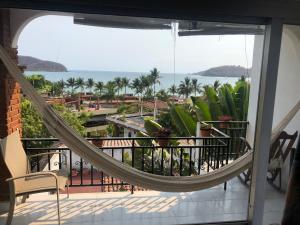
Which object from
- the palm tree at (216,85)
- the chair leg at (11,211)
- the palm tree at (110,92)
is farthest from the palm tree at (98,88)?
the chair leg at (11,211)

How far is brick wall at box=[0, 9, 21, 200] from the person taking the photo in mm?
2852

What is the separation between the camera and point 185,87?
9500mm

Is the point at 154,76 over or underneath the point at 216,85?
over

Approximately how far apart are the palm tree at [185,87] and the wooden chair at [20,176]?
673 centimetres

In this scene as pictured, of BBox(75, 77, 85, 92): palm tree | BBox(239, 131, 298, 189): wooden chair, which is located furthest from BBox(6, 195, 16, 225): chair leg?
BBox(75, 77, 85, 92): palm tree

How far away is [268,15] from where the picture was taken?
2264mm

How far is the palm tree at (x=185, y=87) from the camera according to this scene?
927cm

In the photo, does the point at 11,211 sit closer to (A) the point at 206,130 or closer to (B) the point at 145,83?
(A) the point at 206,130

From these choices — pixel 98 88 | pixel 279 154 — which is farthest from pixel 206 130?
pixel 98 88

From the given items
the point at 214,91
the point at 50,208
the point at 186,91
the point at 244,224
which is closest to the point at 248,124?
the point at 214,91

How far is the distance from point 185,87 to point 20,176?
745 cm

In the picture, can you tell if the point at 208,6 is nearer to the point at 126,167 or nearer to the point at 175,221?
→ the point at 126,167

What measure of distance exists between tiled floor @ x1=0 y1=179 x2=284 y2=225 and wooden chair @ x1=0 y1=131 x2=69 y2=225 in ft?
1.20

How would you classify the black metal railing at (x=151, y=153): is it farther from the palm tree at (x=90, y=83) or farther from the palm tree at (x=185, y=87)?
the palm tree at (x=185, y=87)
